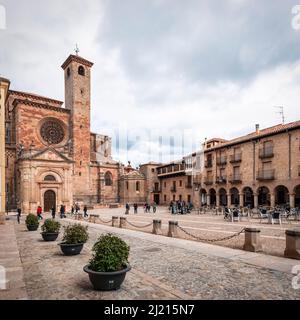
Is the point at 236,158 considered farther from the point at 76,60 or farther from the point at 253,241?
the point at 76,60

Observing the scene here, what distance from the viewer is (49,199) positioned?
1176 inches

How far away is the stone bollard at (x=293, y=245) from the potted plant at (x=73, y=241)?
6.33 meters

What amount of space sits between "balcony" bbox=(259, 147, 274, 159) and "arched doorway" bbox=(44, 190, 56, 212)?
967 inches

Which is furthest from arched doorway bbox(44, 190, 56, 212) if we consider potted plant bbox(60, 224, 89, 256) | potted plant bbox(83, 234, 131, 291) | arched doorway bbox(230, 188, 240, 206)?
potted plant bbox(83, 234, 131, 291)

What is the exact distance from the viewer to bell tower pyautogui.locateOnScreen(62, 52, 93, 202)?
118 feet

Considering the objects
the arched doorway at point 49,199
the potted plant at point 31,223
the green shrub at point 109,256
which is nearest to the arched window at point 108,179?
the arched doorway at point 49,199

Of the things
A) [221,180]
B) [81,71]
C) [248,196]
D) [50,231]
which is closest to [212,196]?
[221,180]

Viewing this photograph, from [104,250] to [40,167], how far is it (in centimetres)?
2715

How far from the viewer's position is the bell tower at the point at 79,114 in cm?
3609

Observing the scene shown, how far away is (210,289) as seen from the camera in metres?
4.87
